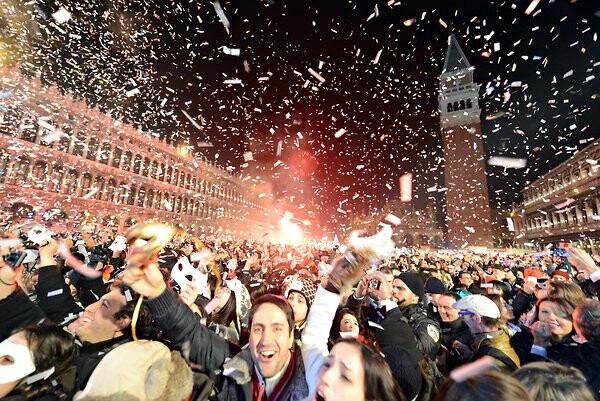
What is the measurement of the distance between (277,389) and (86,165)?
40.1 metres

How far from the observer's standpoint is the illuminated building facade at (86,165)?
2688cm

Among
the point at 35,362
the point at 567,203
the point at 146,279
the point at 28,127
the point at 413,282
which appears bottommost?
the point at 35,362

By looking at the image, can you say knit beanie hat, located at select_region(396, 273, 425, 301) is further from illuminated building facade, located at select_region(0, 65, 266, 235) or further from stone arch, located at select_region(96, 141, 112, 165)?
stone arch, located at select_region(96, 141, 112, 165)

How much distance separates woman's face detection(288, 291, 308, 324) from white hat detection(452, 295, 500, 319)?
74.0 inches

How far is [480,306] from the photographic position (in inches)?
131

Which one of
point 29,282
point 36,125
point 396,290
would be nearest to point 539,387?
point 396,290

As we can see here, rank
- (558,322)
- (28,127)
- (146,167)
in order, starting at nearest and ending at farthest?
(558,322)
(28,127)
(146,167)

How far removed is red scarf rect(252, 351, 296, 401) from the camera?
1.95 m

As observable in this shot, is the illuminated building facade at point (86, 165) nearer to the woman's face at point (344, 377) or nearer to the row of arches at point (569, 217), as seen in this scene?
the woman's face at point (344, 377)

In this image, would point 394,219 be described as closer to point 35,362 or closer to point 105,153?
point 105,153

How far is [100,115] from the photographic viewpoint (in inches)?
1391

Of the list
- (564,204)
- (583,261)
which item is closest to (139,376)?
(583,261)

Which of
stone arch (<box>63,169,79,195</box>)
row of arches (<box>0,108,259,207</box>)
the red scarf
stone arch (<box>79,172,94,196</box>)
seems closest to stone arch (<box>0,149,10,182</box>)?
row of arches (<box>0,108,259,207</box>)

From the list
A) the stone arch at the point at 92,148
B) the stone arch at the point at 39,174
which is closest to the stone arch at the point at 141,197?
the stone arch at the point at 92,148
